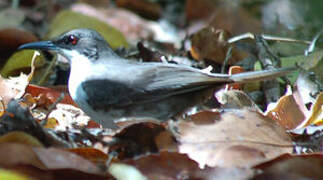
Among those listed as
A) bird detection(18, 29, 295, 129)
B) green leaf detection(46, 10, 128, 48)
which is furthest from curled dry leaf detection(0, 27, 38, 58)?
bird detection(18, 29, 295, 129)

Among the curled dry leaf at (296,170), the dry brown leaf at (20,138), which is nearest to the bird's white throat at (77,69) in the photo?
the dry brown leaf at (20,138)

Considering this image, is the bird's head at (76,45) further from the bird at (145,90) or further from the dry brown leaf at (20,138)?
the dry brown leaf at (20,138)

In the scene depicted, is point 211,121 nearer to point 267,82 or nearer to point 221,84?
point 221,84

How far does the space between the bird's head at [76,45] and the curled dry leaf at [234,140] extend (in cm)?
172

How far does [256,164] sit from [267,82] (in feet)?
7.13

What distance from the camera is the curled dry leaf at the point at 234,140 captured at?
4008 millimetres

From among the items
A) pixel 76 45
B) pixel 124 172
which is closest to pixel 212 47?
pixel 76 45

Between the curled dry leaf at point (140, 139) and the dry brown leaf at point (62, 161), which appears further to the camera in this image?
the curled dry leaf at point (140, 139)

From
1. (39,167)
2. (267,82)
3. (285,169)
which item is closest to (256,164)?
(285,169)

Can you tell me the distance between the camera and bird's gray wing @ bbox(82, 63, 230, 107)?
4875mm

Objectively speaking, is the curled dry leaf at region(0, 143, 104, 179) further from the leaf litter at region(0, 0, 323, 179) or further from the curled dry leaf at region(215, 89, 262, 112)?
the curled dry leaf at region(215, 89, 262, 112)

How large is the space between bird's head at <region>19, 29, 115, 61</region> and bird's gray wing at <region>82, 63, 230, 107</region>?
2.34 ft

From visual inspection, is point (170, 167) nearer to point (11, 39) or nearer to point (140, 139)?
point (140, 139)

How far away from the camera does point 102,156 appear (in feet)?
13.4
